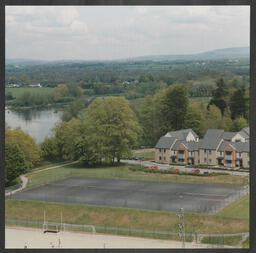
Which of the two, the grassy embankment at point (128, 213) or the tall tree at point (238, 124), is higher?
the tall tree at point (238, 124)

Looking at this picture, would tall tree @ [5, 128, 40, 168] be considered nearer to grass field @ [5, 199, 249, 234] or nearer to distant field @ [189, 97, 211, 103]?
grass field @ [5, 199, 249, 234]

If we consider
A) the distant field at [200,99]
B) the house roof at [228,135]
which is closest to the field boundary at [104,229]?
the distant field at [200,99]

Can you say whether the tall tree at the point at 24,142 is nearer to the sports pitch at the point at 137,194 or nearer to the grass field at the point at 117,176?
the grass field at the point at 117,176

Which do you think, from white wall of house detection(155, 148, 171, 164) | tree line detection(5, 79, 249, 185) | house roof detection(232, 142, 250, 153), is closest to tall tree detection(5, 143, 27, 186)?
tree line detection(5, 79, 249, 185)

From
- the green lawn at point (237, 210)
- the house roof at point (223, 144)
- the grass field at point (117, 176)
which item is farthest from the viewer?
the house roof at point (223, 144)

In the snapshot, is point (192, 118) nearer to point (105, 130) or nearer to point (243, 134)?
point (243, 134)

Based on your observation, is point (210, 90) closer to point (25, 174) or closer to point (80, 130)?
point (80, 130)
